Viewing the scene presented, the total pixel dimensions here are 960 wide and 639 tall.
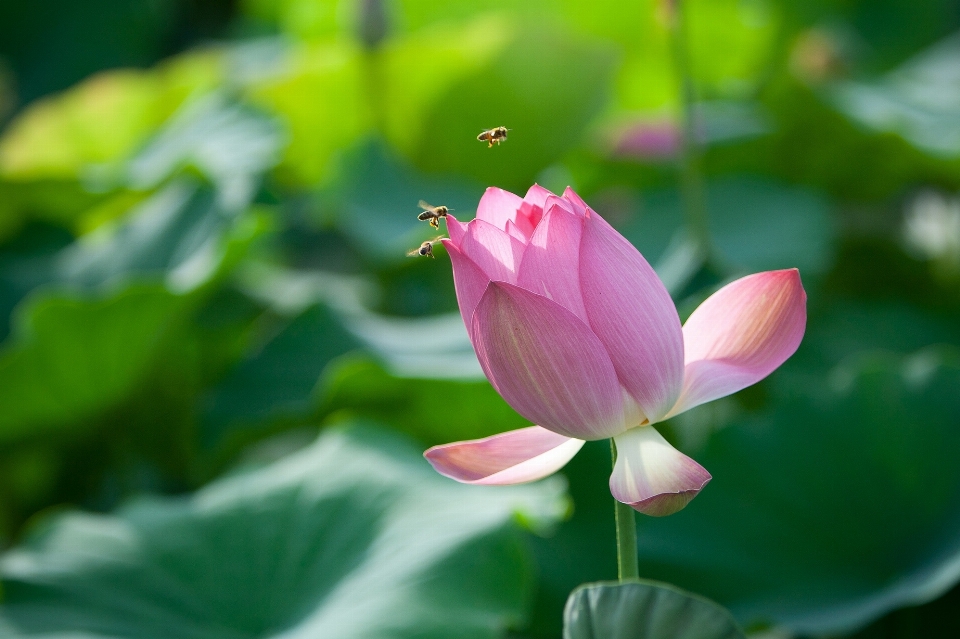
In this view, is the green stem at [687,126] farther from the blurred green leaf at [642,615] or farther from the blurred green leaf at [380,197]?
the blurred green leaf at [642,615]

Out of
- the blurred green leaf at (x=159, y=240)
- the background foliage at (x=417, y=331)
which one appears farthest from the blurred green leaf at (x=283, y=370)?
the blurred green leaf at (x=159, y=240)

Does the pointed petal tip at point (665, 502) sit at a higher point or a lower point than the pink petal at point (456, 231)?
lower

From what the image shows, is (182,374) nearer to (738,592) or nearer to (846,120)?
(738,592)

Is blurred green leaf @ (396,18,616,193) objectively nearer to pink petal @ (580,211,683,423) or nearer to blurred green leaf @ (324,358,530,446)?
blurred green leaf @ (324,358,530,446)

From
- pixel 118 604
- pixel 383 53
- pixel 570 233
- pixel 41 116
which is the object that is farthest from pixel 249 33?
pixel 570 233

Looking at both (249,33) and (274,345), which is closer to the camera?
(274,345)

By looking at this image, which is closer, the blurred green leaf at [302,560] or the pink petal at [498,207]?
the pink petal at [498,207]

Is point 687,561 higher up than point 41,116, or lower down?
lower down
